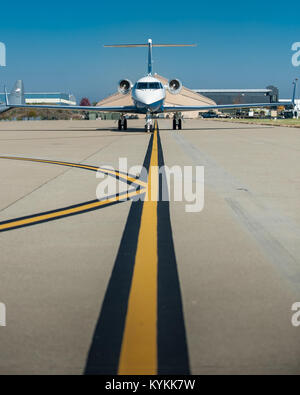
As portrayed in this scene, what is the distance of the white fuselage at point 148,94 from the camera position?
1043 inches

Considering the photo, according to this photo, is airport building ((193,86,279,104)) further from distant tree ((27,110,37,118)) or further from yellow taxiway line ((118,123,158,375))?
yellow taxiway line ((118,123,158,375))

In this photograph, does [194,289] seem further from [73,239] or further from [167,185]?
[167,185]

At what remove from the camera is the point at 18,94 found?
188 ft

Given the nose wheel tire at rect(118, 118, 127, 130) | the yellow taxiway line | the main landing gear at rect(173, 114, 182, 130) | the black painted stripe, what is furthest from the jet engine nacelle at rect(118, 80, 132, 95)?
the black painted stripe

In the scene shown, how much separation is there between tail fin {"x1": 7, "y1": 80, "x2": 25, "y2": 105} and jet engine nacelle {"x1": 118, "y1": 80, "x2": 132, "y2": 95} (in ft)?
103

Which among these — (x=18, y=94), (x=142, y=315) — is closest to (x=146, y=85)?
(x=142, y=315)

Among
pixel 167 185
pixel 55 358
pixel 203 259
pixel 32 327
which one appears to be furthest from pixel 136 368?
pixel 167 185

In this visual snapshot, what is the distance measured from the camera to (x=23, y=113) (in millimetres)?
149625

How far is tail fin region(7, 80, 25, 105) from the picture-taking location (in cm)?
5719

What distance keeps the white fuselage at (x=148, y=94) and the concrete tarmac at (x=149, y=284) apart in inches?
792

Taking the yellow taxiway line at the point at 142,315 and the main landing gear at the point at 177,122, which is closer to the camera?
the yellow taxiway line at the point at 142,315

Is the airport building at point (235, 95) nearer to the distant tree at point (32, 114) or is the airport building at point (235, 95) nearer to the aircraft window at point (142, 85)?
the distant tree at point (32, 114)

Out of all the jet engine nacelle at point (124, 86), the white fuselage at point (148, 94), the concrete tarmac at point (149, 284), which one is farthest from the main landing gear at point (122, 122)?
the concrete tarmac at point (149, 284)

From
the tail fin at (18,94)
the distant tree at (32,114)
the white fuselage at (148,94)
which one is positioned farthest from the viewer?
the distant tree at (32,114)
